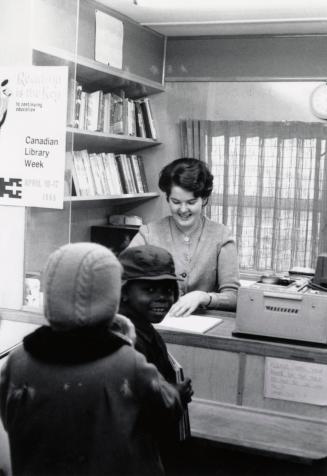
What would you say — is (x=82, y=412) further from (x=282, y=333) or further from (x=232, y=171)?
(x=232, y=171)

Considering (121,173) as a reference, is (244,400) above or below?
below

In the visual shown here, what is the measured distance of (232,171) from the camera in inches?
191

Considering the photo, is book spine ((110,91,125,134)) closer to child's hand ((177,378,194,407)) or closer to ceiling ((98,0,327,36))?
ceiling ((98,0,327,36))

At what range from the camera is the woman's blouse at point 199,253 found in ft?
10.2

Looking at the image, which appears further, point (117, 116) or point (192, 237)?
point (117, 116)

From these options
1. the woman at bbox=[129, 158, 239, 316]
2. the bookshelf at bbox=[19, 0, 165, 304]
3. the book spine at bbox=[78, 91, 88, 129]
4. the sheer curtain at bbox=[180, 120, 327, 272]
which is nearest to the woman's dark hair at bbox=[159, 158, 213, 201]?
the woman at bbox=[129, 158, 239, 316]

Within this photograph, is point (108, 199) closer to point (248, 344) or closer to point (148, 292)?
point (248, 344)

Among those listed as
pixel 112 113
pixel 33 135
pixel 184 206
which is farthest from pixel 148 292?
pixel 112 113

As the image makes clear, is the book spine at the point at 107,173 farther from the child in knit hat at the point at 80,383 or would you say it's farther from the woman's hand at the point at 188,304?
the child in knit hat at the point at 80,383

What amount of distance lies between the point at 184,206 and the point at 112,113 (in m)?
1.53

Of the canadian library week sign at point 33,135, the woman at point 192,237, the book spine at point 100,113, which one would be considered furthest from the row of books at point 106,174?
the woman at point 192,237

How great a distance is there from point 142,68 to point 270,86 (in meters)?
0.94

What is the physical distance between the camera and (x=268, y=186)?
15.6 ft

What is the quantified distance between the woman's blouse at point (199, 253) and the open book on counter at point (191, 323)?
423 millimetres
